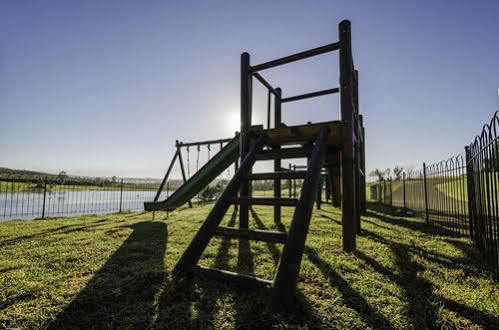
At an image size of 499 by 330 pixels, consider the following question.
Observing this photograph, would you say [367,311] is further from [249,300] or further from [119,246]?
[119,246]

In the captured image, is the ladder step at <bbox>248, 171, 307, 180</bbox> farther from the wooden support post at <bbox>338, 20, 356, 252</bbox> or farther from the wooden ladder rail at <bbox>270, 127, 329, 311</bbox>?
the wooden support post at <bbox>338, 20, 356, 252</bbox>

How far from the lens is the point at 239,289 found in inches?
90.5

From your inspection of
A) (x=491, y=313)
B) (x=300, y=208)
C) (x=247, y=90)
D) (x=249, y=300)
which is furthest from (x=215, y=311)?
(x=247, y=90)

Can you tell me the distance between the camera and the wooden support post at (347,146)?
377 centimetres

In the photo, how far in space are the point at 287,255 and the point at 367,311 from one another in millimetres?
764

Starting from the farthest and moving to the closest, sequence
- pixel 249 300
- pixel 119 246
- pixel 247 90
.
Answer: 1. pixel 247 90
2. pixel 119 246
3. pixel 249 300

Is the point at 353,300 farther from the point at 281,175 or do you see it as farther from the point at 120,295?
the point at 120,295

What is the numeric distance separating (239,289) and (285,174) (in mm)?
1398

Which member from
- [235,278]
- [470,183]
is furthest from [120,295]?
[470,183]

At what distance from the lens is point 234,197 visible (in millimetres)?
3027

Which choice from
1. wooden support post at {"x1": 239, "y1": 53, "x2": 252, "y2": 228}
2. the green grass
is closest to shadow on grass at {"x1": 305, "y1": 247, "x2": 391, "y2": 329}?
the green grass

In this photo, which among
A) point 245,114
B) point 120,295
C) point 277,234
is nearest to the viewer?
point 120,295

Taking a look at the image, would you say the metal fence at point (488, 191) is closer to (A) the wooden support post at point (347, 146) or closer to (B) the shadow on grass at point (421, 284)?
(B) the shadow on grass at point (421, 284)

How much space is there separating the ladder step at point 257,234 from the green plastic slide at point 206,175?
134 inches
